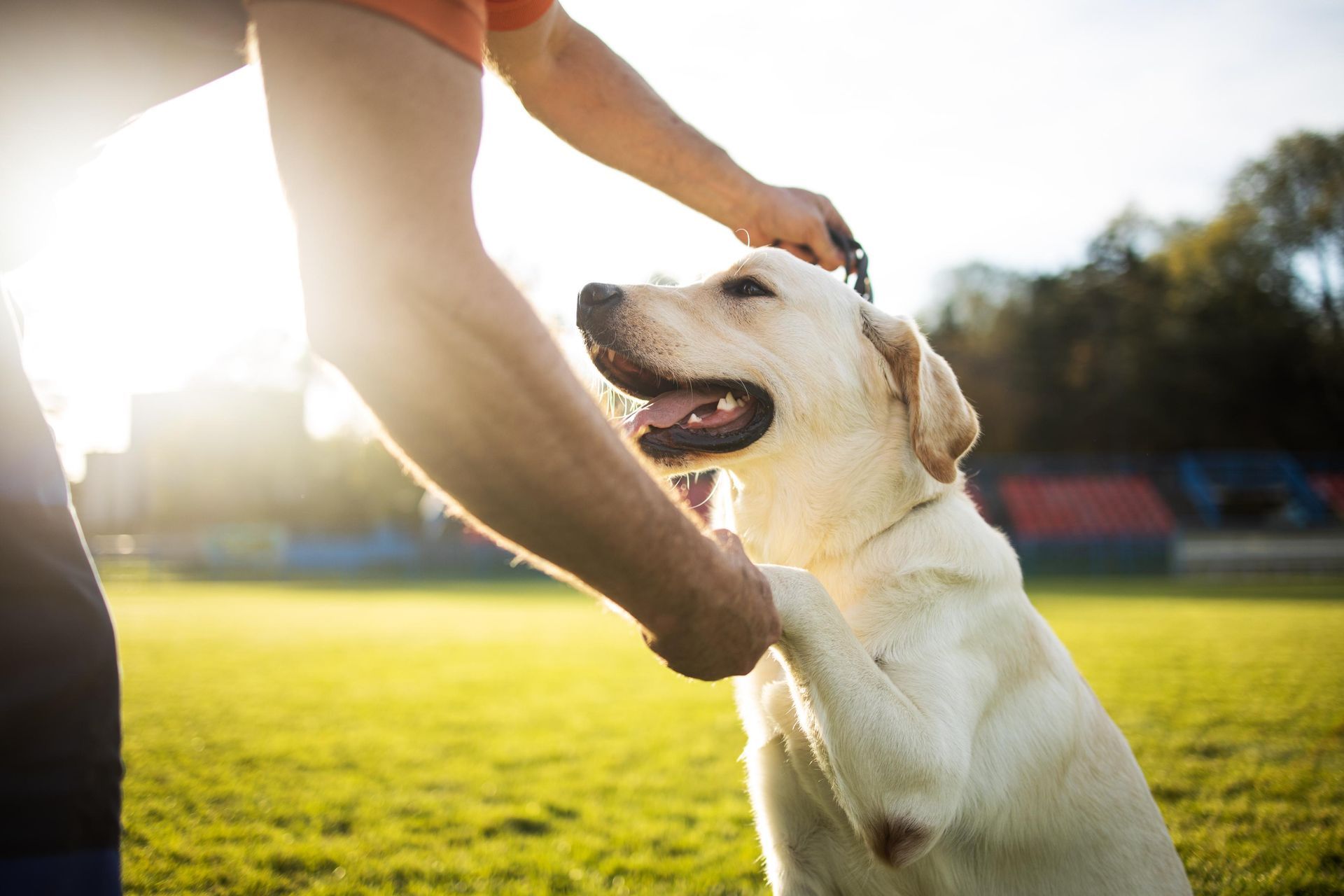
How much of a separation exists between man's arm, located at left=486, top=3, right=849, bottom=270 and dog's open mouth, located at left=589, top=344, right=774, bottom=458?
67 centimetres

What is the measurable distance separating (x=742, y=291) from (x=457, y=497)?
204 centimetres

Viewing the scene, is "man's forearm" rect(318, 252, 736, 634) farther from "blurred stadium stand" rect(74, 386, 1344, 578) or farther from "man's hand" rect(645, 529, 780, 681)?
"blurred stadium stand" rect(74, 386, 1344, 578)

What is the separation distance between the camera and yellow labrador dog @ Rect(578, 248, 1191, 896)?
1846 mm

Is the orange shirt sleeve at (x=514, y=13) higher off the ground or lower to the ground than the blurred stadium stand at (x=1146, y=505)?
higher

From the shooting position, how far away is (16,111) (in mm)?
1342

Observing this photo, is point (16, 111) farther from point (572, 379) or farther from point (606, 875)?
point (606, 875)

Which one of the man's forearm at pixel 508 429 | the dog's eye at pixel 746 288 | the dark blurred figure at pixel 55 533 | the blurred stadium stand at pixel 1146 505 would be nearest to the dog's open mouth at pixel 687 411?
the dog's eye at pixel 746 288

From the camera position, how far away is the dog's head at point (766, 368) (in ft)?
8.53

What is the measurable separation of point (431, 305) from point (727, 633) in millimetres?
680

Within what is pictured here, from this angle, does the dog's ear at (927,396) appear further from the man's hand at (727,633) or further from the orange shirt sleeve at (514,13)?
the orange shirt sleeve at (514,13)

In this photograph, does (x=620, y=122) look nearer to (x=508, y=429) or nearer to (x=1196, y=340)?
(x=508, y=429)

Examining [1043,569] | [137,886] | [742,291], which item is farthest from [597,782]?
[1043,569]

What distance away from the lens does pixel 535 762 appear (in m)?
5.84

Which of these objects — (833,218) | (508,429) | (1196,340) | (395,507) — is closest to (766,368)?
(833,218)
